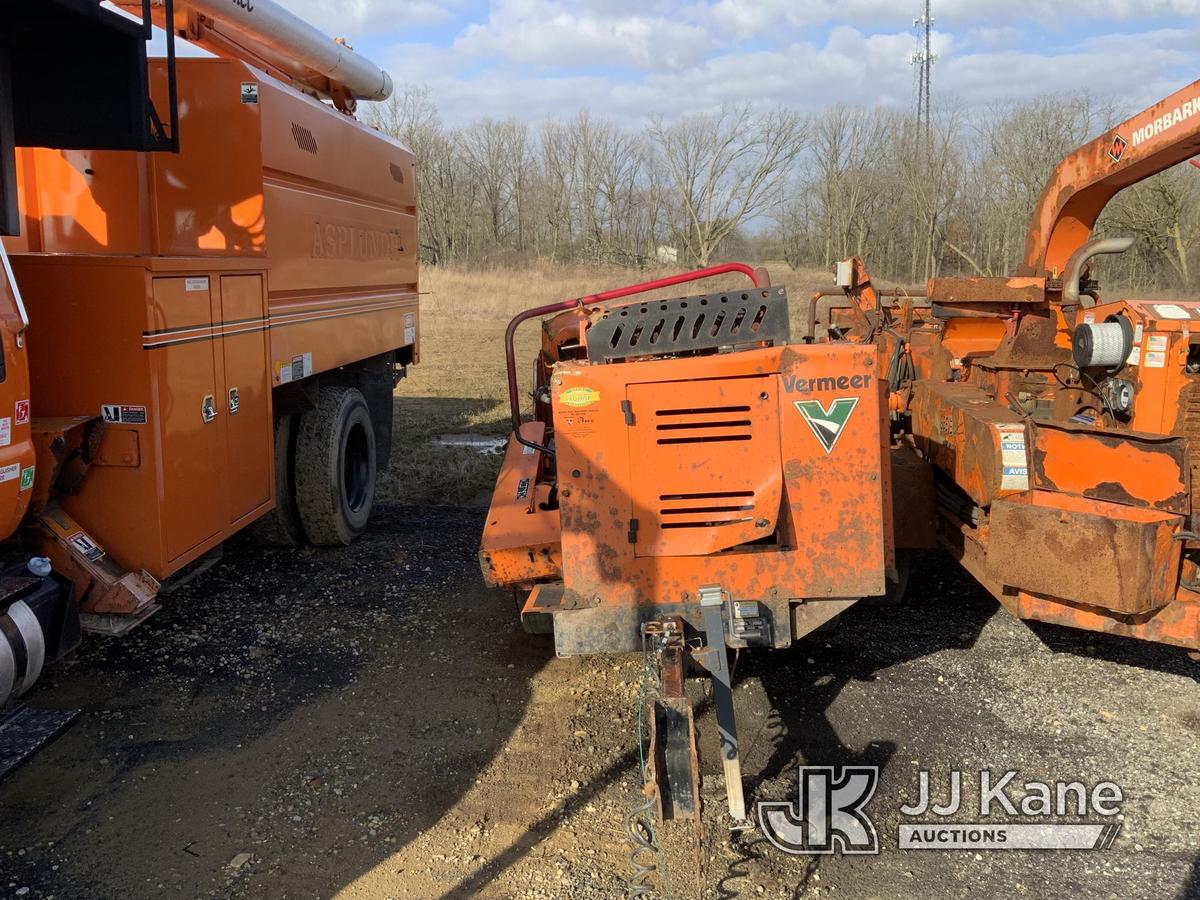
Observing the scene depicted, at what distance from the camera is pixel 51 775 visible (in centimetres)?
355

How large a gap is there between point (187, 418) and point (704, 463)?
2.16m

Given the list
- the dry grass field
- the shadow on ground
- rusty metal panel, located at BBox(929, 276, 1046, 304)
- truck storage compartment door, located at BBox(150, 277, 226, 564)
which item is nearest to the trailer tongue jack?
the shadow on ground

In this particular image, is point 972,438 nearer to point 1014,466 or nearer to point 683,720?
point 1014,466

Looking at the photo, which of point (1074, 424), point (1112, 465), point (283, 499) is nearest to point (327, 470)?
point (283, 499)

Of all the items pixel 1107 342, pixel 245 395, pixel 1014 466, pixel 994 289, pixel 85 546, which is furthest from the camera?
pixel 994 289

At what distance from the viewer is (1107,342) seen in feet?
14.1

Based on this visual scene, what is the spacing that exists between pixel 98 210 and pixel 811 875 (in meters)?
4.28

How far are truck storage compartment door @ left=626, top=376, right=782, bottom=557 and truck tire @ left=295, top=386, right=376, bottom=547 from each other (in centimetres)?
301

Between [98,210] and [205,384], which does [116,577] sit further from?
[98,210]

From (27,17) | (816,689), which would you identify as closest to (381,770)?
(816,689)

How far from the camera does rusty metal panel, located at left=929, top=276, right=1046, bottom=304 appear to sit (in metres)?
5.17

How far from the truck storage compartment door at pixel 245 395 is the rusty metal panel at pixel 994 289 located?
3.50 metres

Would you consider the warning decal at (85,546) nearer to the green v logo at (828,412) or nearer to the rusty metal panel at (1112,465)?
the green v logo at (828,412)

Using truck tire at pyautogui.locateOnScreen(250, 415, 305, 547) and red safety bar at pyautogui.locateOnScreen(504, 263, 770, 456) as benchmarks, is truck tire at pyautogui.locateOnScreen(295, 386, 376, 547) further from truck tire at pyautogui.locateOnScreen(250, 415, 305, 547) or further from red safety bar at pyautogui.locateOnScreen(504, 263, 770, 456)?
red safety bar at pyautogui.locateOnScreen(504, 263, 770, 456)
